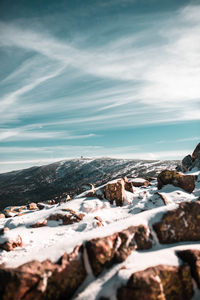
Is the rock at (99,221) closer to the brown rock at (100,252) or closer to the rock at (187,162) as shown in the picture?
the brown rock at (100,252)

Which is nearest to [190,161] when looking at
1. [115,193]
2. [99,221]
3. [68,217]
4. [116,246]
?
[115,193]

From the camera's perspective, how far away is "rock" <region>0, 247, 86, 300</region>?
29.8 ft

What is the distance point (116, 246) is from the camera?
457 inches

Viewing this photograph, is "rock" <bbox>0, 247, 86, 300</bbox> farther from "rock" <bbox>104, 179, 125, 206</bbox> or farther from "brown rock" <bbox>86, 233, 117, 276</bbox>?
"rock" <bbox>104, 179, 125, 206</bbox>

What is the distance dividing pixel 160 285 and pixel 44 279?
6227 mm

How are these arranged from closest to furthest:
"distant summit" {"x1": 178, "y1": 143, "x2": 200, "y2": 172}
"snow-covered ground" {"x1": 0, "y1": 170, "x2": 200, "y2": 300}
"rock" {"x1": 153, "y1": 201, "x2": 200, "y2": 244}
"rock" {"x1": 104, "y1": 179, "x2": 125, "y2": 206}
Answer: "snow-covered ground" {"x1": 0, "y1": 170, "x2": 200, "y2": 300}
"rock" {"x1": 153, "y1": 201, "x2": 200, "y2": 244}
"rock" {"x1": 104, "y1": 179, "x2": 125, "y2": 206}
"distant summit" {"x1": 178, "y1": 143, "x2": 200, "y2": 172}

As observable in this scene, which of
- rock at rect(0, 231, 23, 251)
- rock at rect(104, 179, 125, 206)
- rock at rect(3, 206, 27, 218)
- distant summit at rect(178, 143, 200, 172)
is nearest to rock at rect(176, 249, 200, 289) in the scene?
rock at rect(0, 231, 23, 251)

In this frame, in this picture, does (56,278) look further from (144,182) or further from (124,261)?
(144,182)

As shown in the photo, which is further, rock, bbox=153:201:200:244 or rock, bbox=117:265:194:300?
rock, bbox=153:201:200:244

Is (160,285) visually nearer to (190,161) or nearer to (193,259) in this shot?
(193,259)

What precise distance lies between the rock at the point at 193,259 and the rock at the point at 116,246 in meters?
2.24

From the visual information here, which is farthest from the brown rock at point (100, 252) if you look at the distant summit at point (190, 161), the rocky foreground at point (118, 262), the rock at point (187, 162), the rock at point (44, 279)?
the rock at point (187, 162)

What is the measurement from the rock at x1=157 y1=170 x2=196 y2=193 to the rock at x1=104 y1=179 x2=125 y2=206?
7121 millimetres

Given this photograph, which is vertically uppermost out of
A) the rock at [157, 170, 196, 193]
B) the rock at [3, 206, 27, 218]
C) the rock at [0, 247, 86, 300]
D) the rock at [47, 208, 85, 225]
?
the rock at [157, 170, 196, 193]
